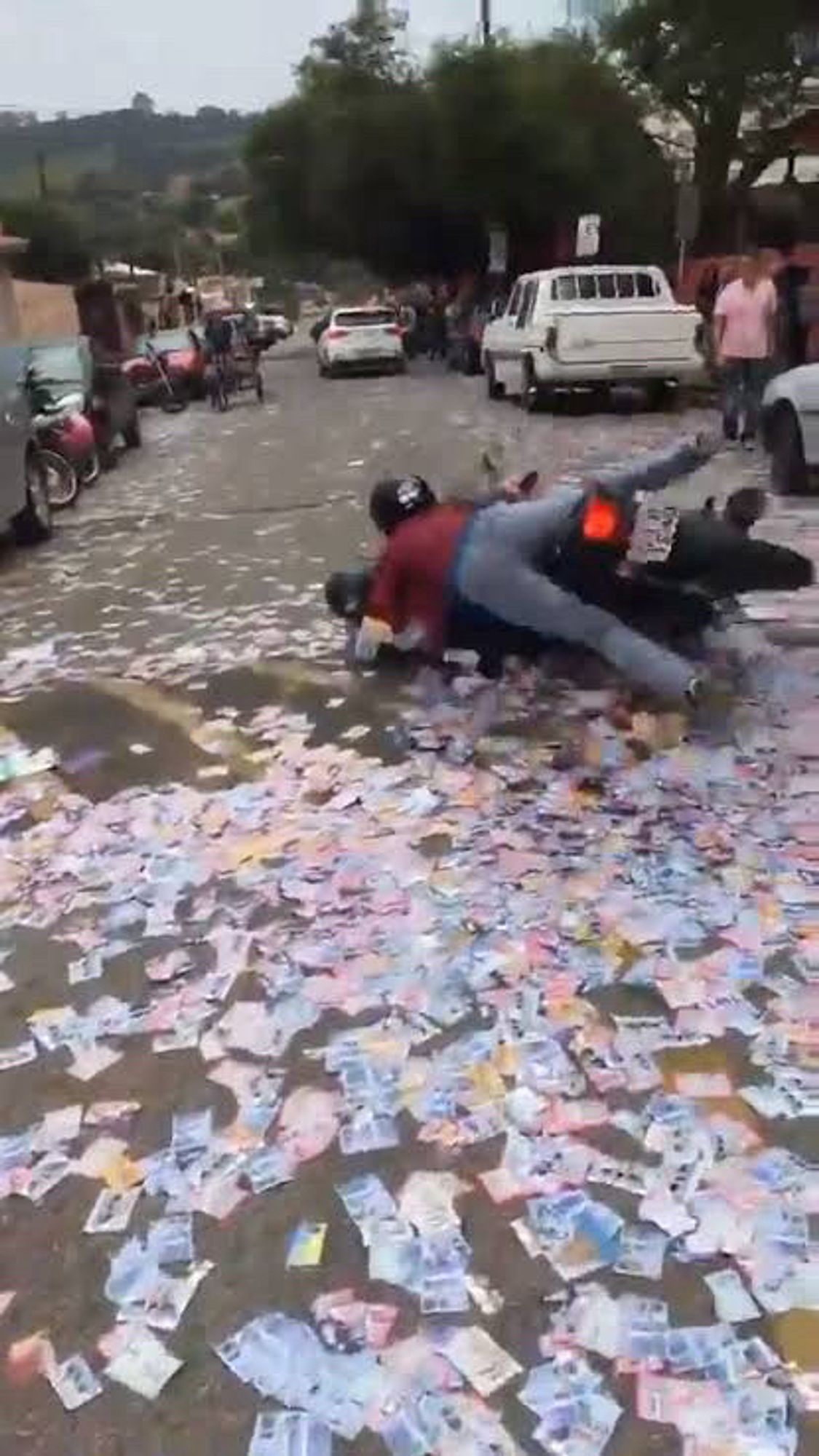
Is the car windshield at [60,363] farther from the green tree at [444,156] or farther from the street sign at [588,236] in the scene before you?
the green tree at [444,156]

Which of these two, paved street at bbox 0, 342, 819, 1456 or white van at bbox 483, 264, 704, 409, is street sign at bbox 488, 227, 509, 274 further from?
paved street at bbox 0, 342, 819, 1456

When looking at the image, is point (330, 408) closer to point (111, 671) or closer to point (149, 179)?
point (111, 671)

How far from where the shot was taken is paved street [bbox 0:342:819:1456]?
3.19 meters

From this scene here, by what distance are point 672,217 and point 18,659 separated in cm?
3303

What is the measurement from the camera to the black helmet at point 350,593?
8.52 metres

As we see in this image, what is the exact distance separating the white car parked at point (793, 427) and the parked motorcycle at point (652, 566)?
15.3 ft


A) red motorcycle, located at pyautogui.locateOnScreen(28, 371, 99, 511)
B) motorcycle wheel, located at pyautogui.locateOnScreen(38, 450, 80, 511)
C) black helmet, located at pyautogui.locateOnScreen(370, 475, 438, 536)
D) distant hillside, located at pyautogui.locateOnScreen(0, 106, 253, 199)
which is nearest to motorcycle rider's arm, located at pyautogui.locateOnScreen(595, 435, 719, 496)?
black helmet, located at pyautogui.locateOnScreen(370, 475, 438, 536)

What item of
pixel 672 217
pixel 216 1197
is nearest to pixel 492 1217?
pixel 216 1197

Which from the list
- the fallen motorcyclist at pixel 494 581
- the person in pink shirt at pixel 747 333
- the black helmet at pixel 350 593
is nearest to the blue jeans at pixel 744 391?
the person in pink shirt at pixel 747 333

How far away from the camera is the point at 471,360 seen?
3756cm

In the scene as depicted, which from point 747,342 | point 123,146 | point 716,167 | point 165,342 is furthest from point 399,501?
point 123,146

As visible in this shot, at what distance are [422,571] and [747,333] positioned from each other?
27.3 ft

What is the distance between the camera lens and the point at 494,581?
7.18m

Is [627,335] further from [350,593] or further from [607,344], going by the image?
[350,593]
